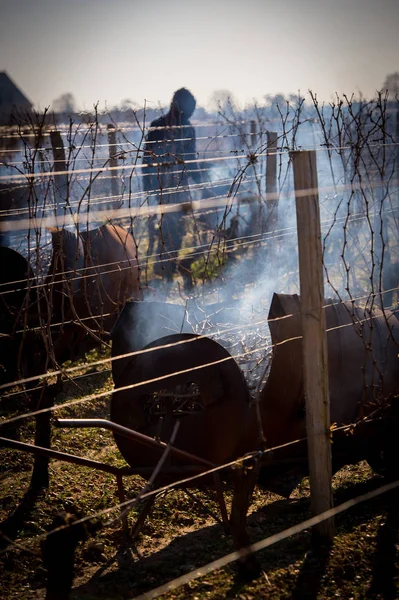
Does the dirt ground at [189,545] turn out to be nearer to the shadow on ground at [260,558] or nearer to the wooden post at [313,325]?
the shadow on ground at [260,558]

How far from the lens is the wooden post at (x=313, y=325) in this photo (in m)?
3.36

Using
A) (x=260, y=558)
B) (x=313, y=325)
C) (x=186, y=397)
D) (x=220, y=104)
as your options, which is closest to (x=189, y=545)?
(x=260, y=558)

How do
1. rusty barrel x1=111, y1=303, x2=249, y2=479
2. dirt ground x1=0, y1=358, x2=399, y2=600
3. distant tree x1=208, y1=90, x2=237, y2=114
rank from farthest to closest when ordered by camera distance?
distant tree x1=208, y1=90, x2=237, y2=114 → rusty barrel x1=111, y1=303, x2=249, y2=479 → dirt ground x1=0, y1=358, x2=399, y2=600

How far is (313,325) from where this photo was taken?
344cm

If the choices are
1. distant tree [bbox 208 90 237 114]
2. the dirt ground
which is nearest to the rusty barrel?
the dirt ground

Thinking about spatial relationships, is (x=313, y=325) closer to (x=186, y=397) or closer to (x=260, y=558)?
(x=186, y=397)

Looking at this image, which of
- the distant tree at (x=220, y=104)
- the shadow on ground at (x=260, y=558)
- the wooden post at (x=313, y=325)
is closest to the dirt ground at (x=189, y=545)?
the shadow on ground at (x=260, y=558)

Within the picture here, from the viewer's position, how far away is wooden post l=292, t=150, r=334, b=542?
336 cm

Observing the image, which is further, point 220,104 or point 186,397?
point 220,104

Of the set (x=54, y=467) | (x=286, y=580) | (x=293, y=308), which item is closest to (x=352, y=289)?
(x=293, y=308)

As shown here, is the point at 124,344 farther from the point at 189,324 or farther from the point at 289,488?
the point at 289,488

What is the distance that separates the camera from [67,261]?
264 inches

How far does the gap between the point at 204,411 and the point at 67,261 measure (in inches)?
130

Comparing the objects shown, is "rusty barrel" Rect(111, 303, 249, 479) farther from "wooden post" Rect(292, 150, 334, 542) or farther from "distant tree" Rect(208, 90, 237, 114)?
"distant tree" Rect(208, 90, 237, 114)
